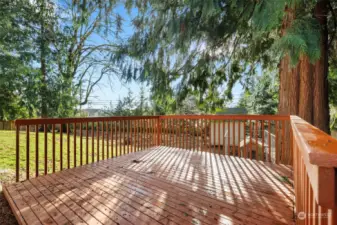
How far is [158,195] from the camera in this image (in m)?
2.33

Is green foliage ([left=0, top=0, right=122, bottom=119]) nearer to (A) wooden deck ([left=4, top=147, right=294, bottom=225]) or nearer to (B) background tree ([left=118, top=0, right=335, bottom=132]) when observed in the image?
(B) background tree ([left=118, top=0, right=335, bottom=132])

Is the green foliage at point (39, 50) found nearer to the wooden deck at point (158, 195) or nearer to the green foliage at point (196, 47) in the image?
the green foliage at point (196, 47)

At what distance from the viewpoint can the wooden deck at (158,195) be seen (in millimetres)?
1858

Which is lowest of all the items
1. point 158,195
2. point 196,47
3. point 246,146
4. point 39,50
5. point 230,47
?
point 158,195

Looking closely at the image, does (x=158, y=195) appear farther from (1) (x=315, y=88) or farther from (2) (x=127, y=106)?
(2) (x=127, y=106)

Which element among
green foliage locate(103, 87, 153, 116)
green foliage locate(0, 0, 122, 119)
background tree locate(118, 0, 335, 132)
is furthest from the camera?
green foliage locate(103, 87, 153, 116)

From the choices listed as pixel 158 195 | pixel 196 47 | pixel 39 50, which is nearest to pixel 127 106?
pixel 39 50

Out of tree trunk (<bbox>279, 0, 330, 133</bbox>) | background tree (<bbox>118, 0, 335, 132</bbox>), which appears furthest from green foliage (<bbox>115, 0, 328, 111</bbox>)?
tree trunk (<bbox>279, 0, 330, 133</bbox>)

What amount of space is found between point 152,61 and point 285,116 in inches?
117

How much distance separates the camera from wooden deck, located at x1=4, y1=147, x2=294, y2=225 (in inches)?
73.2

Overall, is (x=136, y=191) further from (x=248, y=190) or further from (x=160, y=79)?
(x=160, y=79)

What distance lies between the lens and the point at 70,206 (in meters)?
2.08

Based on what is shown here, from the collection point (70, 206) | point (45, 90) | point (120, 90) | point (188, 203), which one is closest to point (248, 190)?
point (188, 203)

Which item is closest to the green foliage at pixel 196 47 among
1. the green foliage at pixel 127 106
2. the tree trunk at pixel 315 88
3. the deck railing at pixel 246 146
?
the tree trunk at pixel 315 88
